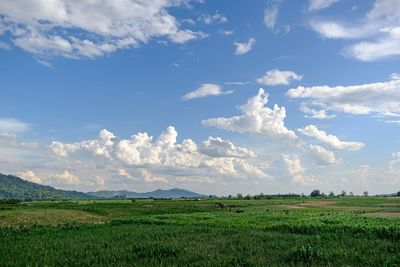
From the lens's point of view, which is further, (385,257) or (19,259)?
(19,259)

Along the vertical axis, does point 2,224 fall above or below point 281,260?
below

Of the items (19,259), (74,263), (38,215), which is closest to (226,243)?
(74,263)

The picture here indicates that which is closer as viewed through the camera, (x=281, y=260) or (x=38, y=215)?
(x=281, y=260)

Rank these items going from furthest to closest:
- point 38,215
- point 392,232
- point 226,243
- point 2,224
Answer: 1. point 38,215
2. point 2,224
3. point 392,232
4. point 226,243

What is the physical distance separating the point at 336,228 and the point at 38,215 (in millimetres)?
47406

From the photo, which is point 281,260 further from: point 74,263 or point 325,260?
point 74,263

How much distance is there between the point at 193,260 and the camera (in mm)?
12469

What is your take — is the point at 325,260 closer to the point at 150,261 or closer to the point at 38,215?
the point at 150,261

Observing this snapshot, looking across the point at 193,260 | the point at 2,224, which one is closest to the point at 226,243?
the point at 193,260

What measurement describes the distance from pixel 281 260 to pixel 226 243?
4933 mm

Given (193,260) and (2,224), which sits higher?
(193,260)

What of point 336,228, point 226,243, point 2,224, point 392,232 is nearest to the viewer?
point 226,243

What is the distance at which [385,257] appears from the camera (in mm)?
12242

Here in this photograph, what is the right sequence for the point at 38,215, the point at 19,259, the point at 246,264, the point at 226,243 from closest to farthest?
the point at 246,264, the point at 19,259, the point at 226,243, the point at 38,215
